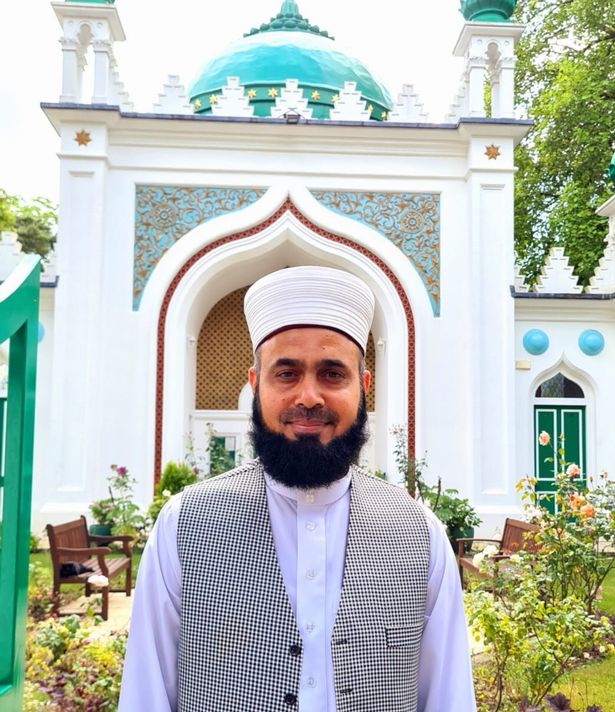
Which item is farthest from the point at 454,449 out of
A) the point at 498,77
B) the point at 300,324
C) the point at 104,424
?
the point at 300,324

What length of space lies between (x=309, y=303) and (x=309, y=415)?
0.82 feet

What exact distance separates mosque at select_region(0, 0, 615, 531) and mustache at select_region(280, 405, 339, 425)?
7.32m

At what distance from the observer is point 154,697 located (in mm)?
1406

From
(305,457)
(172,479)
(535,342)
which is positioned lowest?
(172,479)

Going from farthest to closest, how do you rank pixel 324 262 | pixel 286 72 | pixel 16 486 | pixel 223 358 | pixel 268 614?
pixel 286 72 < pixel 223 358 < pixel 324 262 < pixel 16 486 < pixel 268 614

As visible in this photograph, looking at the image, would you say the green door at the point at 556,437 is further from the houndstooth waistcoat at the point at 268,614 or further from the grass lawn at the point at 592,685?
the houndstooth waistcoat at the point at 268,614

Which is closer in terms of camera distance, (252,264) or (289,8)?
(252,264)

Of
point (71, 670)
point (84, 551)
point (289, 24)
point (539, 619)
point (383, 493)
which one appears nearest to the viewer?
point (383, 493)

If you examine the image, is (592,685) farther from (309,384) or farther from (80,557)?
(80,557)

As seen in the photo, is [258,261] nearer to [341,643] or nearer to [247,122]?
[247,122]

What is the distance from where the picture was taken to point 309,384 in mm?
1479

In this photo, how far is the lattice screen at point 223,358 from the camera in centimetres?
1017

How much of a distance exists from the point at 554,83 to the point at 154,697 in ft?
50.6

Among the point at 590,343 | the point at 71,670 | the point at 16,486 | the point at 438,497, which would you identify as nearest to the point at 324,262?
the point at 438,497
